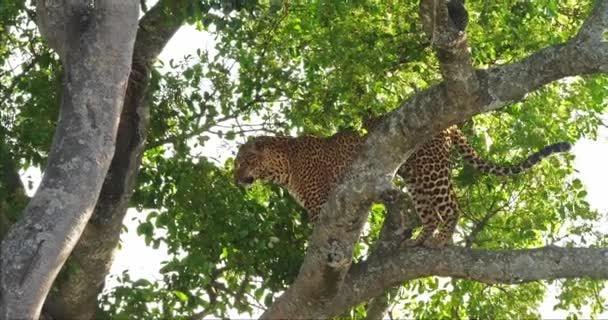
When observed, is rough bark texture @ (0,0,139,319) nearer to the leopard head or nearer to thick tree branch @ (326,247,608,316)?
thick tree branch @ (326,247,608,316)

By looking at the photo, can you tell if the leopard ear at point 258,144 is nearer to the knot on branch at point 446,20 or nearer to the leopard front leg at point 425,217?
the leopard front leg at point 425,217

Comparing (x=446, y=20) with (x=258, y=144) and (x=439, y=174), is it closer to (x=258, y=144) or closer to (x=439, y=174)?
(x=439, y=174)

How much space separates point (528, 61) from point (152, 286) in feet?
11.3

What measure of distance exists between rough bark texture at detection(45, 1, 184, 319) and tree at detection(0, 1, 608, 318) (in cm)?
1

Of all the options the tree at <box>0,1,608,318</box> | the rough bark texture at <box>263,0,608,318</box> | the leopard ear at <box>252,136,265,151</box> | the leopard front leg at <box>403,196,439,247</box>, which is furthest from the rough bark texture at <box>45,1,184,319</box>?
the leopard front leg at <box>403,196,439,247</box>

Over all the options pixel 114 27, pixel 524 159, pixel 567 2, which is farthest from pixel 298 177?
pixel 114 27

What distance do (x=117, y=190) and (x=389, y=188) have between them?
2.34 metres

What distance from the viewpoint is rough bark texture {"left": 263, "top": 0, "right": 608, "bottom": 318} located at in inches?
330

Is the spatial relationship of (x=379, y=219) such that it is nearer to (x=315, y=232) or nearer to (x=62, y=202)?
(x=315, y=232)

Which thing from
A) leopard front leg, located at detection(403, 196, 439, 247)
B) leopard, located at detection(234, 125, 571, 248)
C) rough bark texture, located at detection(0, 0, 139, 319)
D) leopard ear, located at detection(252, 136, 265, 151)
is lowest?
rough bark texture, located at detection(0, 0, 139, 319)

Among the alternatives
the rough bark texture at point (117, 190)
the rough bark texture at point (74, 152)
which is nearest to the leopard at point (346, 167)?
the rough bark texture at point (117, 190)

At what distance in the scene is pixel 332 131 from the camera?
11922 millimetres

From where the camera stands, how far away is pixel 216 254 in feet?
34.6

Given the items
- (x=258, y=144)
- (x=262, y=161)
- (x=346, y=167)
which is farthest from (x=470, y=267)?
(x=258, y=144)
